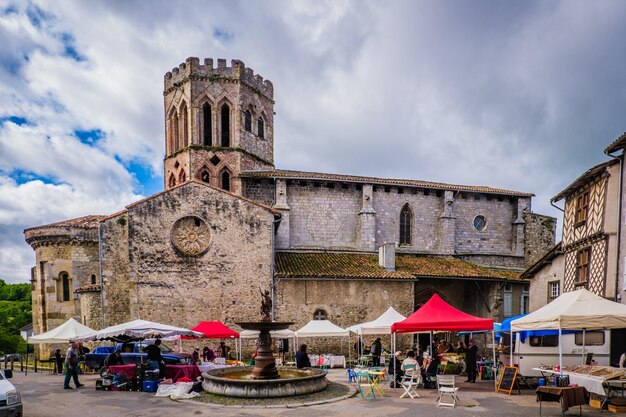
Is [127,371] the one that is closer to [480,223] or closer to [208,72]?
[208,72]

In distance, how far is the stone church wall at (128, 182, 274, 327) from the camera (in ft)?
68.0

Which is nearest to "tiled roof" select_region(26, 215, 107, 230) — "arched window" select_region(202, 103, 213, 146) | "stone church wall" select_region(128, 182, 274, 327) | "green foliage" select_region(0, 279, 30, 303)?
"stone church wall" select_region(128, 182, 274, 327)

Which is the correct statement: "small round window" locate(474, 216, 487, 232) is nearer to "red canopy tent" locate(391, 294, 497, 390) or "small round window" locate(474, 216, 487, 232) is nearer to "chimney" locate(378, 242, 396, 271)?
"chimney" locate(378, 242, 396, 271)

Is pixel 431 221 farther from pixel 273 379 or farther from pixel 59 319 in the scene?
pixel 59 319

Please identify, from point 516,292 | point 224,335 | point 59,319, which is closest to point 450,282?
point 516,292

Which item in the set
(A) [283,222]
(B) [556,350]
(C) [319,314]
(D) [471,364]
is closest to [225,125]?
(A) [283,222]

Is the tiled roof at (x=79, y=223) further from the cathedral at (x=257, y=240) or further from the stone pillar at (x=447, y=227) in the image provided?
the stone pillar at (x=447, y=227)

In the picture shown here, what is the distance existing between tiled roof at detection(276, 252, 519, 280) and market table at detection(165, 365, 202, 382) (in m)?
8.54

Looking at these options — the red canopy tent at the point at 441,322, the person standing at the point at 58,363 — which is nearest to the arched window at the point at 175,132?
the person standing at the point at 58,363

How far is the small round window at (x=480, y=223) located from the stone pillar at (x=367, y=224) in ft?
27.5

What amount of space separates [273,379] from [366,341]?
11.0m

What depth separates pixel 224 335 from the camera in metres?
17.7

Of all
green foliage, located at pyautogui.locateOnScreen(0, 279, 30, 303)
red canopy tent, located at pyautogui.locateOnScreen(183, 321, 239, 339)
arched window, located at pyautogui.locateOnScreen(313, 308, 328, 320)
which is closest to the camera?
red canopy tent, located at pyautogui.locateOnScreen(183, 321, 239, 339)

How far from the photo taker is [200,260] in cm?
2144
